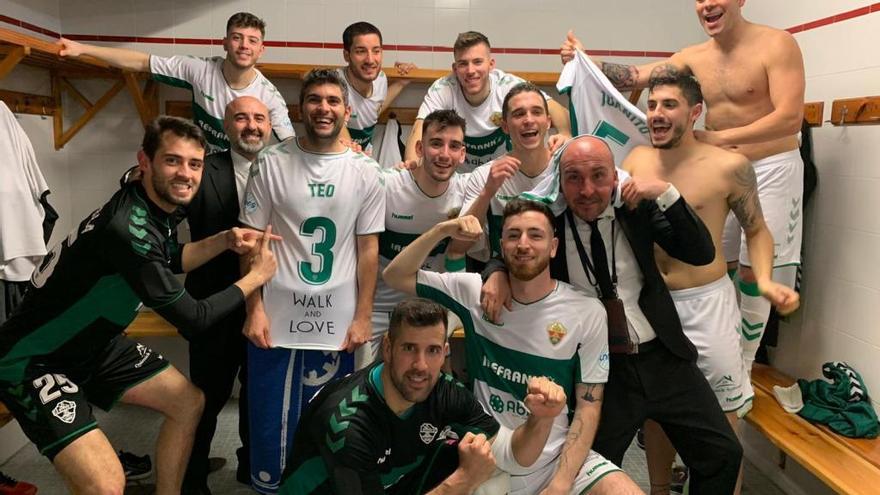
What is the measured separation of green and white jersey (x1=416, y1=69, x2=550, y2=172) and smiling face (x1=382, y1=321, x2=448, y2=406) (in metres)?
1.59

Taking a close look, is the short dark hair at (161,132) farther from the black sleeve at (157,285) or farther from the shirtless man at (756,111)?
the shirtless man at (756,111)

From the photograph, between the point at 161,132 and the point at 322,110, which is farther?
the point at 322,110

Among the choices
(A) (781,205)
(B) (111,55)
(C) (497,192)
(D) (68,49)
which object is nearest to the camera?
(C) (497,192)

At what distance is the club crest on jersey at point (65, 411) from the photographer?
2.12m

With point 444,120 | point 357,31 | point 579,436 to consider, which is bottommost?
point 579,436

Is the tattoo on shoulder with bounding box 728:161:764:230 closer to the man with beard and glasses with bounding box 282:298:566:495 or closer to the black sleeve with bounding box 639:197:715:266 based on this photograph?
the black sleeve with bounding box 639:197:715:266

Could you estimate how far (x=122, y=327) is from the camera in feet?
Answer: 7.48

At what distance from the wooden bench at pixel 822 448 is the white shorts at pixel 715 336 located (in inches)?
12.0

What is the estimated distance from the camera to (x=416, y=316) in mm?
1876

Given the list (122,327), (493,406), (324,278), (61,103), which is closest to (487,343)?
(493,406)

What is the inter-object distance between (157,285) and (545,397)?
Result: 124 centimetres

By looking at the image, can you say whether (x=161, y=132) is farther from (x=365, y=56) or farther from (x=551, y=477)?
(x=551, y=477)

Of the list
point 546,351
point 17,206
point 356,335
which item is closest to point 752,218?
point 546,351

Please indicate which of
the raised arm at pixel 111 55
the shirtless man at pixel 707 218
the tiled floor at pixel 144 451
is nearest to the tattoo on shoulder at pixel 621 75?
the shirtless man at pixel 707 218
